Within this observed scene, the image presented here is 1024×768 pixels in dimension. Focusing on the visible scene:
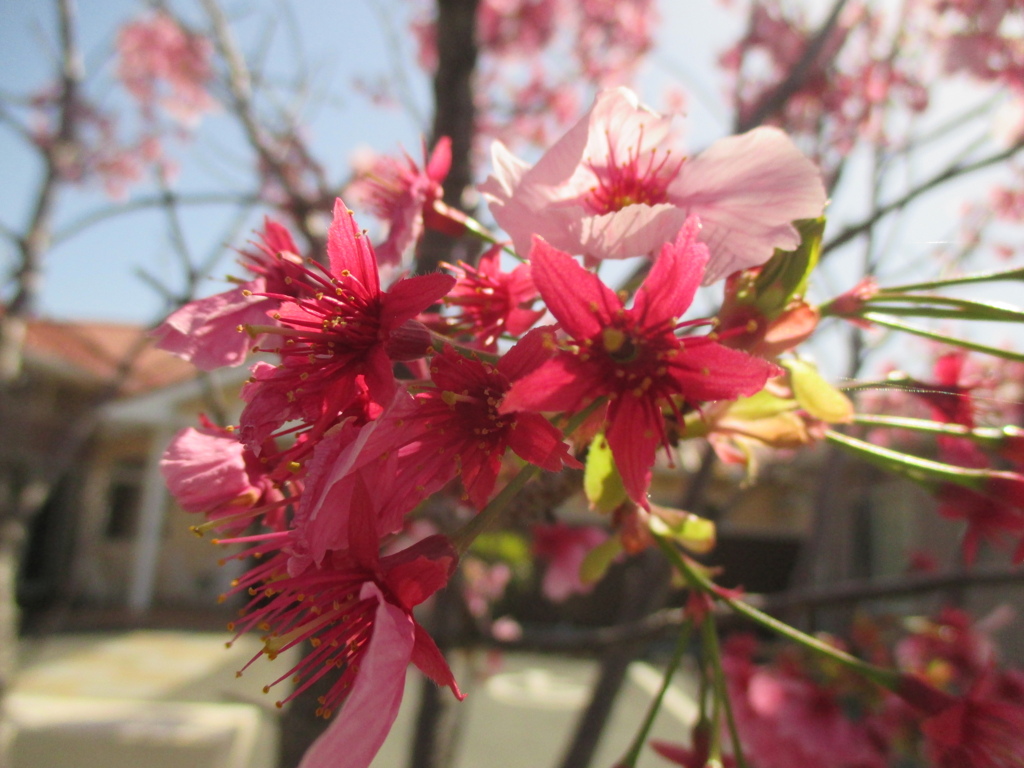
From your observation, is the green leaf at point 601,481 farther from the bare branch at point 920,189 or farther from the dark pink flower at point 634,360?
the bare branch at point 920,189

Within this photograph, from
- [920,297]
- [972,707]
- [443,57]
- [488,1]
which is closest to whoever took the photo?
[920,297]

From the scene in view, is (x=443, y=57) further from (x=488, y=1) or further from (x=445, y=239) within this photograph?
(x=488, y=1)

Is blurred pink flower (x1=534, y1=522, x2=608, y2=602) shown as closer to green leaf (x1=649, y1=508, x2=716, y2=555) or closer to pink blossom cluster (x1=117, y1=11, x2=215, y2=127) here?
green leaf (x1=649, y1=508, x2=716, y2=555)

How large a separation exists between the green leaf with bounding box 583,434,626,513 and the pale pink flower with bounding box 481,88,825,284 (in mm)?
200

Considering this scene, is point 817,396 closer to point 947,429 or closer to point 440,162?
point 947,429

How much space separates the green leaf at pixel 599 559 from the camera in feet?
3.06

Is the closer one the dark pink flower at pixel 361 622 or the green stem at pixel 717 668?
the dark pink flower at pixel 361 622

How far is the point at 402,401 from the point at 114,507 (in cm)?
1458

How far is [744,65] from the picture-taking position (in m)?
2.73

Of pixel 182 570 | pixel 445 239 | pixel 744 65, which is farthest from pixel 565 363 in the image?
pixel 182 570

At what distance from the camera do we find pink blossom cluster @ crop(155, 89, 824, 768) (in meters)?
0.52

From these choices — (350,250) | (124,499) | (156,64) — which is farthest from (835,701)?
(124,499)

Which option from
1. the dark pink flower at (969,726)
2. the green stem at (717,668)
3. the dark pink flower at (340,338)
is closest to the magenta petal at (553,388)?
the dark pink flower at (340,338)

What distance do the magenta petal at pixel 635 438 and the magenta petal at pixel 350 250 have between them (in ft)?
0.83
